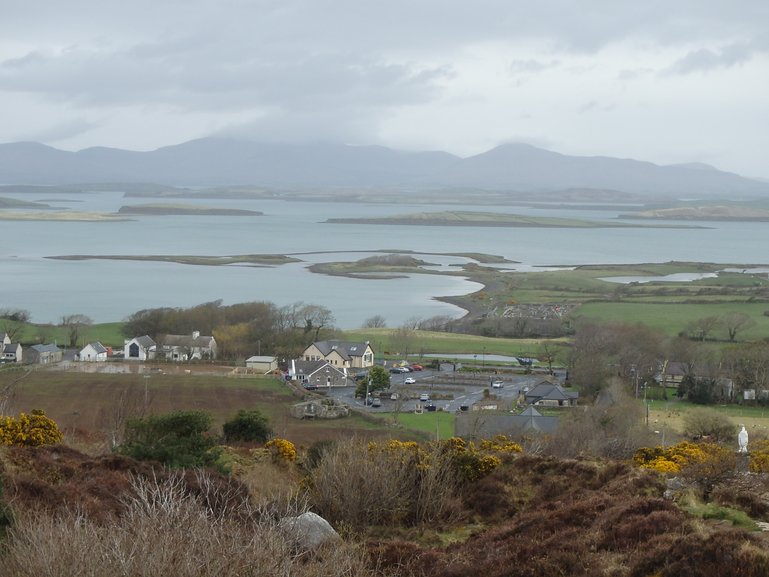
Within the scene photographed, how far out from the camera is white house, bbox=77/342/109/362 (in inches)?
1215

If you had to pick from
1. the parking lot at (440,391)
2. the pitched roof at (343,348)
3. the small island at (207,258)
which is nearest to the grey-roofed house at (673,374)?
the parking lot at (440,391)

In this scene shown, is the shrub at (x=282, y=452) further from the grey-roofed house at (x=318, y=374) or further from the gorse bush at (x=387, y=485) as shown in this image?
the grey-roofed house at (x=318, y=374)

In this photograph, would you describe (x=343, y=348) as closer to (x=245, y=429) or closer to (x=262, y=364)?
(x=262, y=364)

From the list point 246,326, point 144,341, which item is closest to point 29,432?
point 144,341

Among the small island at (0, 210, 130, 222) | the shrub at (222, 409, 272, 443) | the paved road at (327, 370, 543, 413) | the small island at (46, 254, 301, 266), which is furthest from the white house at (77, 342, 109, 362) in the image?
the small island at (0, 210, 130, 222)

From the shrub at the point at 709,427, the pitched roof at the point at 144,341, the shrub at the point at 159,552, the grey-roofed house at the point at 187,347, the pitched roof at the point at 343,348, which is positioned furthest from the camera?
the pitched roof at the point at 144,341

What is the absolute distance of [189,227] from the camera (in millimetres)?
109250

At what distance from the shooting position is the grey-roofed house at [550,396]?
24.0m

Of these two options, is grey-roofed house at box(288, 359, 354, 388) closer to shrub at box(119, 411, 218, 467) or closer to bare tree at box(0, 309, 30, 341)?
bare tree at box(0, 309, 30, 341)

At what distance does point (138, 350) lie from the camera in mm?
31891

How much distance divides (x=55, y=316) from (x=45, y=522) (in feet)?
124

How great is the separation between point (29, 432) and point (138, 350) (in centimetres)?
1957

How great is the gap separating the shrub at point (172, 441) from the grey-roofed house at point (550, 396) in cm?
1146

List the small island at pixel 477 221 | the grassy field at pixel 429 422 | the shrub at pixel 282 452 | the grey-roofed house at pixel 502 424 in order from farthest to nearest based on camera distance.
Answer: the small island at pixel 477 221 < the grassy field at pixel 429 422 < the grey-roofed house at pixel 502 424 < the shrub at pixel 282 452
